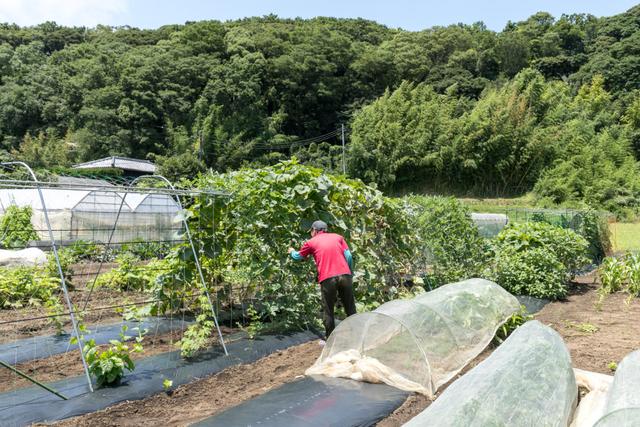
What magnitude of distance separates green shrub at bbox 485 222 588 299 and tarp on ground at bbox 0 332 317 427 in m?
5.23

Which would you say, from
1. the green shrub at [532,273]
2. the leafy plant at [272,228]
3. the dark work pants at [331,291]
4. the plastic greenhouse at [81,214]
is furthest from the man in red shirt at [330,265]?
the plastic greenhouse at [81,214]

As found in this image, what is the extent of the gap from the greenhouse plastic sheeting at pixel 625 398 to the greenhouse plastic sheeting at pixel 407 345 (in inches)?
58.2

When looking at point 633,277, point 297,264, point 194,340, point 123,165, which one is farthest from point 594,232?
point 123,165

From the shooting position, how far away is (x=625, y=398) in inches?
116

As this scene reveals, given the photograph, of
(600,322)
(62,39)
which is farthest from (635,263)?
(62,39)

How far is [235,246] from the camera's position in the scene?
254 inches

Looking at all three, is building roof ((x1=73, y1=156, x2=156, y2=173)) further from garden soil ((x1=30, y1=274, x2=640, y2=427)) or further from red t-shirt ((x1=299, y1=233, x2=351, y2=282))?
garden soil ((x1=30, y1=274, x2=640, y2=427))

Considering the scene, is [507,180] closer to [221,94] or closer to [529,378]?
[221,94]

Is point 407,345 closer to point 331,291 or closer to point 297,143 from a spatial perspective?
point 331,291

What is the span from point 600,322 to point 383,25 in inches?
2525

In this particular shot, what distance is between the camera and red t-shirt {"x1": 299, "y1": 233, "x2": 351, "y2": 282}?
5.56m

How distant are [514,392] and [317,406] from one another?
57.7 inches

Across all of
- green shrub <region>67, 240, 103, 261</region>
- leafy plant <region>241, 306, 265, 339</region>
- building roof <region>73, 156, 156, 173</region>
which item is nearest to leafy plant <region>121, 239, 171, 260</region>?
green shrub <region>67, 240, 103, 261</region>

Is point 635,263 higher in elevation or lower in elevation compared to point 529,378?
lower
